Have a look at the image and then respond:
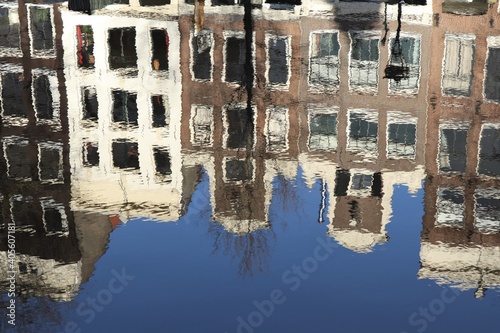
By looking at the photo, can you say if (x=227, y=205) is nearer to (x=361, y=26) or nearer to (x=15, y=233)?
(x=15, y=233)

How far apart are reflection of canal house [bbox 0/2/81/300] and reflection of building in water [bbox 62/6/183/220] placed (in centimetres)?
66

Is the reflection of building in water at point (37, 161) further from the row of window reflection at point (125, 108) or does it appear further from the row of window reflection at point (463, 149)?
the row of window reflection at point (463, 149)

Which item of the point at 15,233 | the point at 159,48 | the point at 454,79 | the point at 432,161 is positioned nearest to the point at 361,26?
the point at 454,79

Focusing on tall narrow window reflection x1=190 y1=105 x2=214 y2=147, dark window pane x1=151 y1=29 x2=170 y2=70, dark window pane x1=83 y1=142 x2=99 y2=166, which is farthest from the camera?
dark window pane x1=151 y1=29 x2=170 y2=70

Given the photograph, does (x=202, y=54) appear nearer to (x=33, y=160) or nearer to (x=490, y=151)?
(x=33, y=160)

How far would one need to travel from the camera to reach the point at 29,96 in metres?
39.9

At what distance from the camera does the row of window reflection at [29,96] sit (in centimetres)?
3781

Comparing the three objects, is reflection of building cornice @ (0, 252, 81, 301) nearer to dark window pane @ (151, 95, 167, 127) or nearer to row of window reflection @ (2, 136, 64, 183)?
row of window reflection @ (2, 136, 64, 183)

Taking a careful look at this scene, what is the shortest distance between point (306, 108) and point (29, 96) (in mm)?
12097

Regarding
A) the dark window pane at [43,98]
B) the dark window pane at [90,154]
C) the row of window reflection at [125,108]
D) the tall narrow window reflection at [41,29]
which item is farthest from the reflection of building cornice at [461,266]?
the tall narrow window reflection at [41,29]

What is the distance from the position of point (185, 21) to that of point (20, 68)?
28.4 ft

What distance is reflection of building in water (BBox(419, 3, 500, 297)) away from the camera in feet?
83.3

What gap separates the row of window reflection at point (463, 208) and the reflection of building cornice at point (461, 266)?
160cm

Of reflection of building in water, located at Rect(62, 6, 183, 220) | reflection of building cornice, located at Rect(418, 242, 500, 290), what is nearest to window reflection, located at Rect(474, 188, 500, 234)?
→ reflection of building cornice, located at Rect(418, 242, 500, 290)
